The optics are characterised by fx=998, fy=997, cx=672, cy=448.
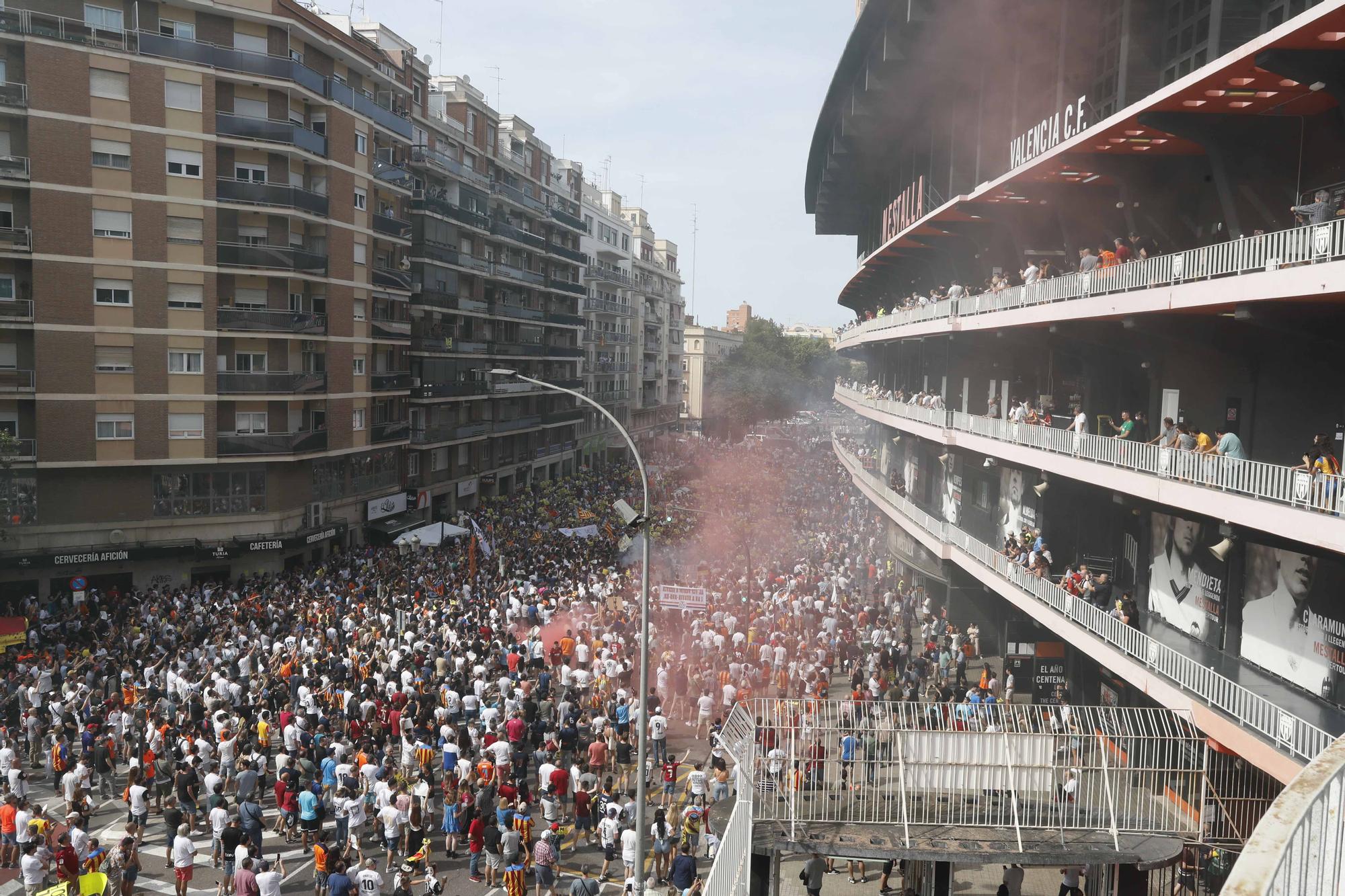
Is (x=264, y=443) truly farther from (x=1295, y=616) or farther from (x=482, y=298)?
(x=1295, y=616)

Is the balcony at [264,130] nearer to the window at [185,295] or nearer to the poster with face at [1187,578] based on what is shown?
the window at [185,295]

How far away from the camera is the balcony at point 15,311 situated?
2805 centimetres

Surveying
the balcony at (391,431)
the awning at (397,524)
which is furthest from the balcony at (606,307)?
the awning at (397,524)

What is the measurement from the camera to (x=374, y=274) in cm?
3781

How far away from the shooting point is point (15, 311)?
28.3 meters

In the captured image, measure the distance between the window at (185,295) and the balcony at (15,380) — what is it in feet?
14.2

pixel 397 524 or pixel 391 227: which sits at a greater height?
pixel 391 227

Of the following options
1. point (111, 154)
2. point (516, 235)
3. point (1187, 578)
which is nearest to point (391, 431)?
point (111, 154)

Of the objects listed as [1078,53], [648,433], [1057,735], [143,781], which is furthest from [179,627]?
[648,433]

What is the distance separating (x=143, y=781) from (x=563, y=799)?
21.2 feet

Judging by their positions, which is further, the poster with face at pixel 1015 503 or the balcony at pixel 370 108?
the balcony at pixel 370 108

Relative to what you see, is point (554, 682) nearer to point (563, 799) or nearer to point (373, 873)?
point (563, 799)

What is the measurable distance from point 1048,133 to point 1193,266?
8.79 meters

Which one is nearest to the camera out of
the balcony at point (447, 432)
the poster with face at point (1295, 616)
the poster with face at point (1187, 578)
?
the poster with face at point (1295, 616)
